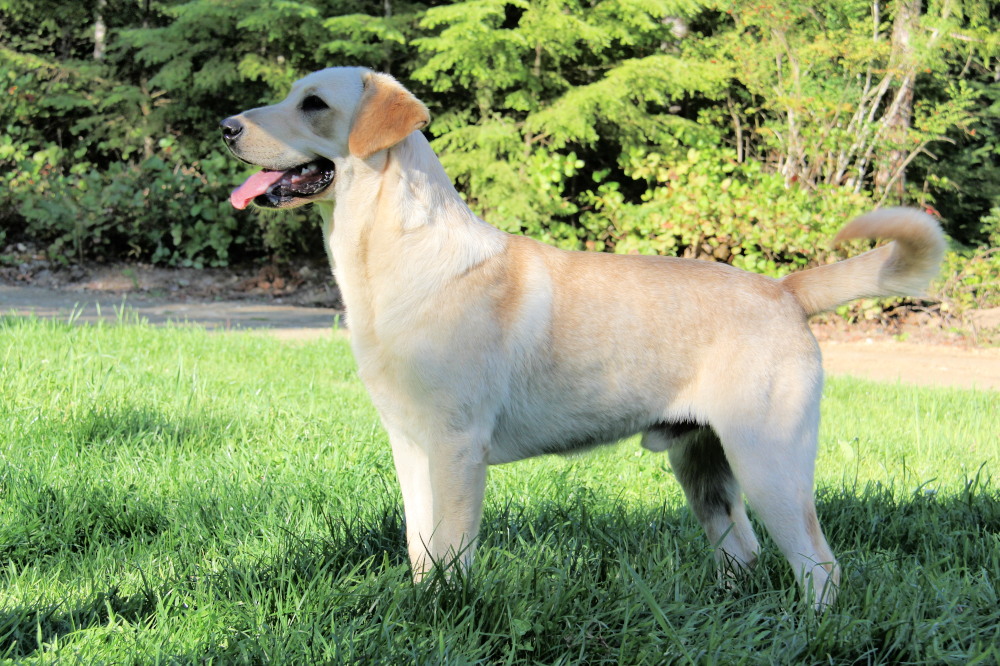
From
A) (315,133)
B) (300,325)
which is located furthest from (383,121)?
(300,325)

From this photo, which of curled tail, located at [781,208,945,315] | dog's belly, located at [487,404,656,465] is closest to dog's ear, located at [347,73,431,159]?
dog's belly, located at [487,404,656,465]

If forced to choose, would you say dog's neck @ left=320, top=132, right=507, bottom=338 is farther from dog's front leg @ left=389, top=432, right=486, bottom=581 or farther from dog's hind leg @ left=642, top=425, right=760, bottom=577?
dog's hind leg @ left=642, top=425, right=760, bottom=577

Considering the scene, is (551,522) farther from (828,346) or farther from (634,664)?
(828,346)

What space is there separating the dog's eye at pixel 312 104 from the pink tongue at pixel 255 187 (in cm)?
24

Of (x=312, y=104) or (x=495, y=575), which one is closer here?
(x=495, y=575)

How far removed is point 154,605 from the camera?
2707 millimetres

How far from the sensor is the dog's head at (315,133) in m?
3.02

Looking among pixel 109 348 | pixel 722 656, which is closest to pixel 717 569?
pixel 722 656

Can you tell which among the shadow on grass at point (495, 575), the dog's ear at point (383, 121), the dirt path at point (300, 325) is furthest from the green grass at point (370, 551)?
the dirt path at point (300, 325)

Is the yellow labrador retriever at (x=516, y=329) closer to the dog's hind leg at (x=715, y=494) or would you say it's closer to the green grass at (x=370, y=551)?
the dog's hind leg at (x=715, y=494)

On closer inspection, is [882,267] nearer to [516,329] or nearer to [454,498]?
[516,329]

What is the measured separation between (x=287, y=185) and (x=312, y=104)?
0.95ft

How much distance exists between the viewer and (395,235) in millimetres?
3045

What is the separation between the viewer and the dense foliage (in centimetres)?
1062
